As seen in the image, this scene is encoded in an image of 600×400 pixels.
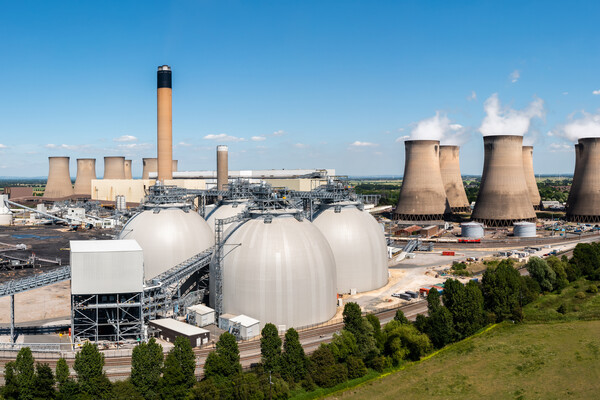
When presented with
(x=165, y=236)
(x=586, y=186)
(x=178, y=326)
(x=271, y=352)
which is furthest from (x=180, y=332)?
(x=586, y=186)

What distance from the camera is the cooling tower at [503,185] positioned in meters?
105

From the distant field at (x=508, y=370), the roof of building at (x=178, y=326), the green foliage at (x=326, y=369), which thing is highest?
the roof of building at (x=178, y=326)

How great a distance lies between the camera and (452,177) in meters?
133

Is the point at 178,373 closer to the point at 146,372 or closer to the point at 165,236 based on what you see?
the point at 146,372

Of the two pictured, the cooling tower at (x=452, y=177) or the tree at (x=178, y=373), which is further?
the cooling tower at (x=452, y=177)

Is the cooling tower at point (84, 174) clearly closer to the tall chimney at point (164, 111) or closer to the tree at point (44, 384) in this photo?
the tall chimney at point (164, 111)

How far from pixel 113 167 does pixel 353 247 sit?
420ft

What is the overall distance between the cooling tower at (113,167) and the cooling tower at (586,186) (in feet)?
446

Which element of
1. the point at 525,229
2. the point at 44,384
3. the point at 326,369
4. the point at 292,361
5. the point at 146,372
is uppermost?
the point at 525,229

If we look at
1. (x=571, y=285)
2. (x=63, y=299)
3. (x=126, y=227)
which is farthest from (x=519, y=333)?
(x=63, y=299)

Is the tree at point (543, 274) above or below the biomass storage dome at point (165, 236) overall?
below

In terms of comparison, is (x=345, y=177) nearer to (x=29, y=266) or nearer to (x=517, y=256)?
(x=517, y=256)

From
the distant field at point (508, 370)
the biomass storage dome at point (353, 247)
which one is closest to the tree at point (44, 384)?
the distant field at point (508, 370)

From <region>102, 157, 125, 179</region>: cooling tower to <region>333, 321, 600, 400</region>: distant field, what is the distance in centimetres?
14485
